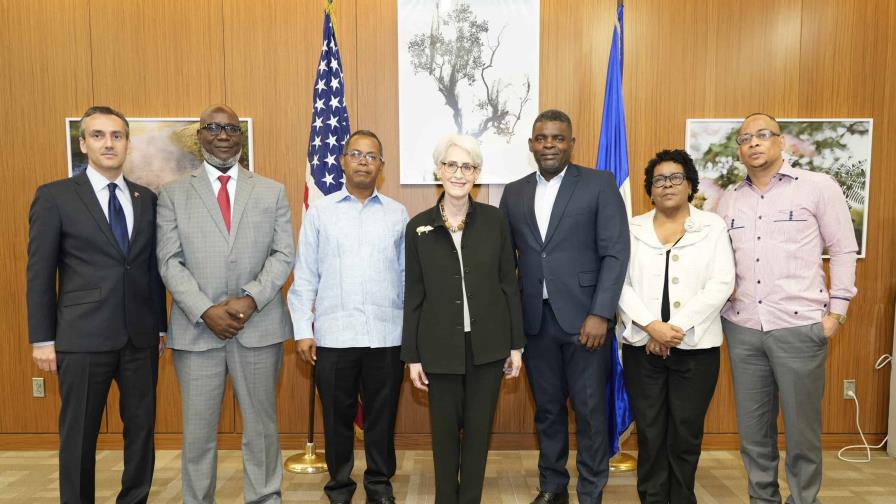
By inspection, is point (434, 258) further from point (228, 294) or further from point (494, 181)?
point (494, 181)

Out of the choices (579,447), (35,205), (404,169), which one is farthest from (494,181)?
(35,205)

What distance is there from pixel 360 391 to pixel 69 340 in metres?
1.41

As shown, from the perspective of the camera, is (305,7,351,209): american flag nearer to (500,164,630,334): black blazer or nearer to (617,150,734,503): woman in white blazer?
(500,164,630,334): black blazer

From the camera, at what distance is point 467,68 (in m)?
3.93

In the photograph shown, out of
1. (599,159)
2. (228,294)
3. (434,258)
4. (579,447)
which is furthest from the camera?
(599,159)

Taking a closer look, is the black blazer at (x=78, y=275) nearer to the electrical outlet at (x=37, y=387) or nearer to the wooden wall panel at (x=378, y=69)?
the wooden wall panel at (x=378, y=69)

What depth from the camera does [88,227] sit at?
2.47 m

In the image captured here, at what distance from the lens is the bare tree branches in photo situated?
391cm

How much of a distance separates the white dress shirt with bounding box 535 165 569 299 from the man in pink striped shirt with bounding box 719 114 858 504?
94cm

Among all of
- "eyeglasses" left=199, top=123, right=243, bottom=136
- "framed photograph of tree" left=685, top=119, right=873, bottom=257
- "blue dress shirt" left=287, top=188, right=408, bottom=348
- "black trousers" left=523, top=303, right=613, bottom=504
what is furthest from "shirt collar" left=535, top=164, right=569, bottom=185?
"framed photograph of tree" left=685, top=119, right=873, bottom=257

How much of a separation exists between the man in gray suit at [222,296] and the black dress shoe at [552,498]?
141 cm

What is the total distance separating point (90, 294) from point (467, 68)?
2.78 meters

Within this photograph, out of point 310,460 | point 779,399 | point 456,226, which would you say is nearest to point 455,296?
point 456,226

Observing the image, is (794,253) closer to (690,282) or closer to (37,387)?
(690,282)
